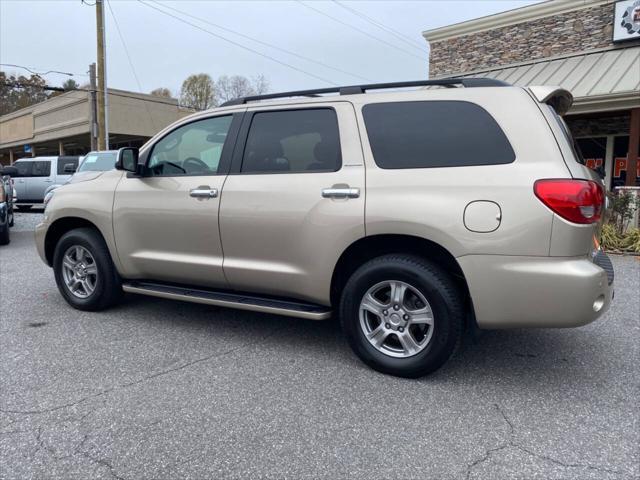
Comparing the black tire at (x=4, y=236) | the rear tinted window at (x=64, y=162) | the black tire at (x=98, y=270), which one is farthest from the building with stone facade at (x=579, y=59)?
the rear tinted window at (x=64, y=162)

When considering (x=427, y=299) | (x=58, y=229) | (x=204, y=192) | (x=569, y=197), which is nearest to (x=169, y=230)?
(x=204, y=192)

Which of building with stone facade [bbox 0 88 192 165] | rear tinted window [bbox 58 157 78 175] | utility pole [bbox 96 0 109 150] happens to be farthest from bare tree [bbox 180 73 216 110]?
rear tinted window [bbox 58 157 78 175]

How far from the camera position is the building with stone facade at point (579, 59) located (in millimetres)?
10984

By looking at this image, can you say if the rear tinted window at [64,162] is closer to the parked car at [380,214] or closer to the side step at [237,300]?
the parked car at [380,214]

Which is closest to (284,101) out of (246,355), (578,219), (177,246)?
(177,246)

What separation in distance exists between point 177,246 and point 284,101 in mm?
1491

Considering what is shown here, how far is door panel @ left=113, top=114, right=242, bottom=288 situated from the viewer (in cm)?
406

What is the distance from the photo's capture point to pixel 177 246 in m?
4.22

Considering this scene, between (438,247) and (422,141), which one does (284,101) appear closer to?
(422,141)

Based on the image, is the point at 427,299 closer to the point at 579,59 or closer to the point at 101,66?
the point at 579,59

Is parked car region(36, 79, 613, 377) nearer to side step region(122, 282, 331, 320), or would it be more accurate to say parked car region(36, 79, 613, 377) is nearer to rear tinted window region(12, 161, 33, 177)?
side step region(122, 282, 331, 320)

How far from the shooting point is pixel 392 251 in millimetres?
3512

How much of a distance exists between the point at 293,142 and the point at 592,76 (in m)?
10.6

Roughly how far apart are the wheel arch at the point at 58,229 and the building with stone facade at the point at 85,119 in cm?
2616
